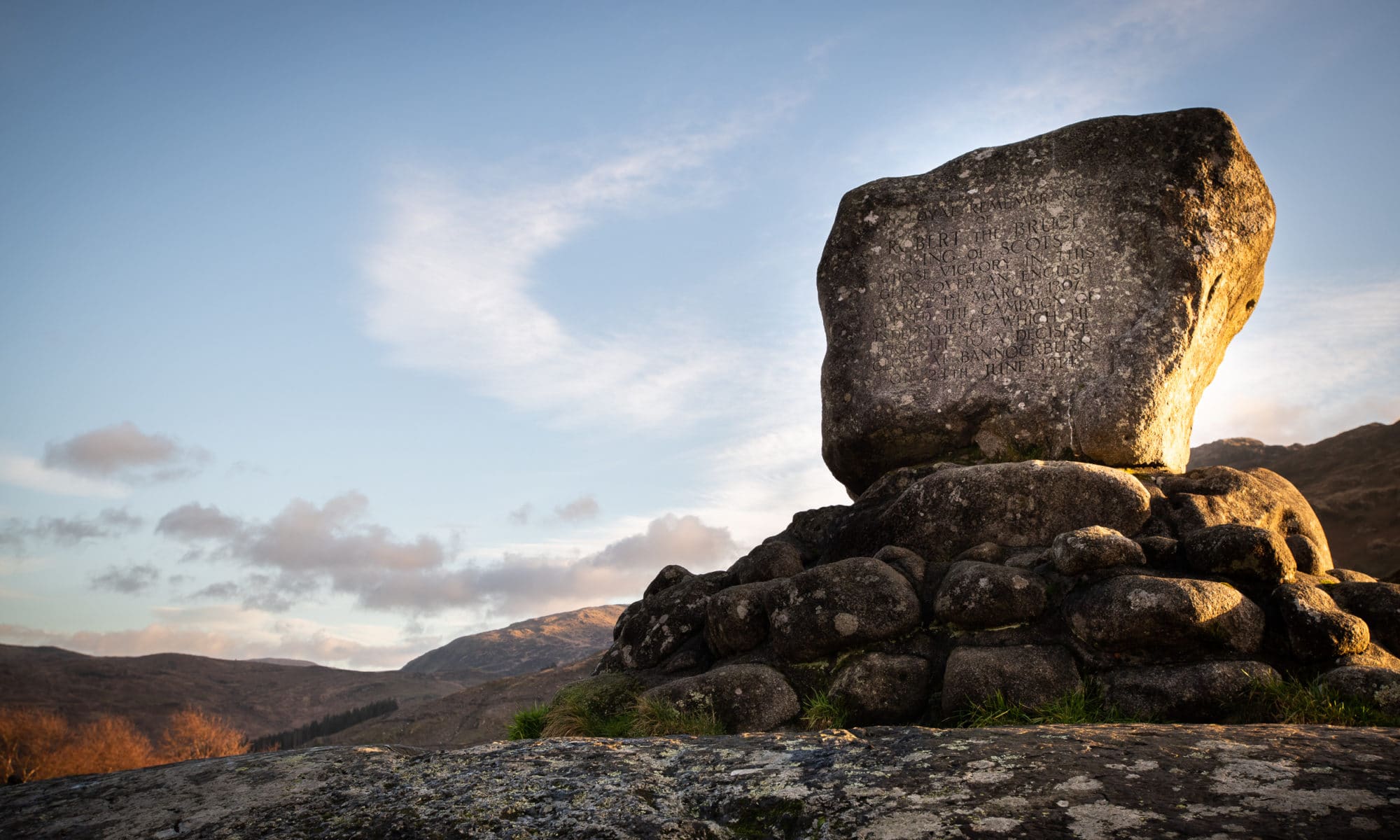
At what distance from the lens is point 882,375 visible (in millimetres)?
10992

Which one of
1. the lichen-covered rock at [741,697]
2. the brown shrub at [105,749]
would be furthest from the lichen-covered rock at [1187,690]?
the brown shrub at [105,749]

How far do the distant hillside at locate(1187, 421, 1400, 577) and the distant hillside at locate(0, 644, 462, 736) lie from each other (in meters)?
46.6

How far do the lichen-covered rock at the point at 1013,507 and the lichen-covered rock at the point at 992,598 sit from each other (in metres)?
1.33

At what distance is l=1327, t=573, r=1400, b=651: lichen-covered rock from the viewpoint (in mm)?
6543

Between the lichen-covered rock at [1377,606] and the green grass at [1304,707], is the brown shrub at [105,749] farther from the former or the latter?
the lichen-covered rock at [1377,606]

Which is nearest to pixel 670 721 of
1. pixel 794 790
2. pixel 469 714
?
pixel 794 790

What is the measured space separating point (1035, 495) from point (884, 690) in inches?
113

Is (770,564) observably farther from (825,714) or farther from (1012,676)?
(1012,676)

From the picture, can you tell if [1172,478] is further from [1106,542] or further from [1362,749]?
[1362,749]

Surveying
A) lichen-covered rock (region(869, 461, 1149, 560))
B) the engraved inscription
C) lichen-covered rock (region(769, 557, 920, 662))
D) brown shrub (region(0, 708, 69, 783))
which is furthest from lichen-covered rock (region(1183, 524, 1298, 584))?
brown shrub (region(0, 708, 69, 783))

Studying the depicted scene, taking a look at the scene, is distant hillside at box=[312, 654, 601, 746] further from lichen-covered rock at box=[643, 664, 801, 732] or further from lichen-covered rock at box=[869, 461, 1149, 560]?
lichen-covered rock at box=[643, 664, 801, 732]

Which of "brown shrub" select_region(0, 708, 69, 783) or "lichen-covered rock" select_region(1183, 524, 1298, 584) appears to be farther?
"brown shrub" select_region(0, 708, 69, 783)

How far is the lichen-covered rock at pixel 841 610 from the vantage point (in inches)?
286

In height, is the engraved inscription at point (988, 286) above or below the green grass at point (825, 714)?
above
